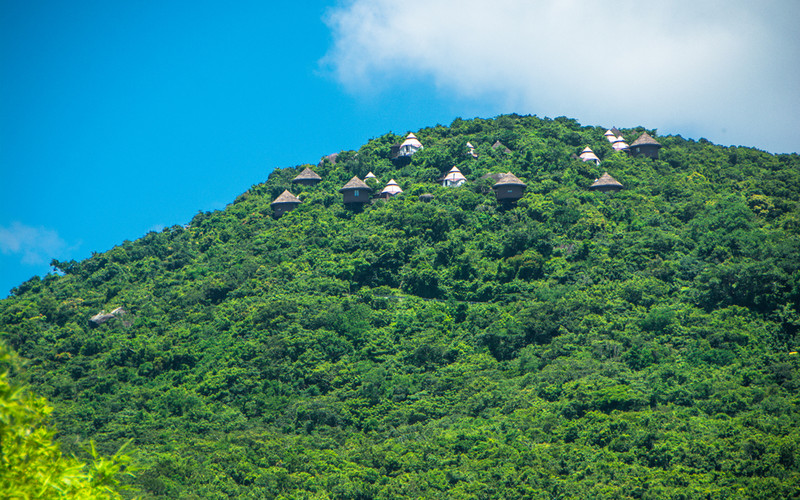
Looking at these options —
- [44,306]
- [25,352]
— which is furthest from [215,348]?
[44,306]

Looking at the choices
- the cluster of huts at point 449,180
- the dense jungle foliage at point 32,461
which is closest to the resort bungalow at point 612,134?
the cluster of huts at point 449,180

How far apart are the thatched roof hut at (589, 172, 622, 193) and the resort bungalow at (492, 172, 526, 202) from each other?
5257mm

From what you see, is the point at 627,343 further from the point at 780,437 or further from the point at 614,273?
the point at 780,437

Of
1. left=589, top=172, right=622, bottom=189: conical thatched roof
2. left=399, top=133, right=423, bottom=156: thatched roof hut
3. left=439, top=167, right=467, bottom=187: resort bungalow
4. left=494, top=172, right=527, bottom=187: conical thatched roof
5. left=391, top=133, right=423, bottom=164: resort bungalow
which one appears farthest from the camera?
left=399, top=133, right=423, bottom=156: thatched roof hut

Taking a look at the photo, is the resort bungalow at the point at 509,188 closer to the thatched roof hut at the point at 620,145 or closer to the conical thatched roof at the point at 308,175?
the thatched roof hut at the point at 620,145

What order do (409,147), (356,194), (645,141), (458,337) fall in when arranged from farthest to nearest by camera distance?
(409,147) → (645,141) → (356,194) → (458,337)

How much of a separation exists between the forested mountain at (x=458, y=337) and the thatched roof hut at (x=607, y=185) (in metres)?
0.68

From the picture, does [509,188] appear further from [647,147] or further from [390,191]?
[647,147]

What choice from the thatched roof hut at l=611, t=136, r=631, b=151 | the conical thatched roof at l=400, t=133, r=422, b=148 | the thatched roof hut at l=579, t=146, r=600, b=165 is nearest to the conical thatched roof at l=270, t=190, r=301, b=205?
the conical thatched roof at l=400, t=133, r=422, b=148

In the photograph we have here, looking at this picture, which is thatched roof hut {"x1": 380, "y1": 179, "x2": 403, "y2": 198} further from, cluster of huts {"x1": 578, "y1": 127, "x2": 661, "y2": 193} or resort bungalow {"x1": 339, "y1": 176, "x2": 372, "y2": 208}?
cluster of huts {"x1": 578, "y1": 127, "x2": 661, "y2": 193}

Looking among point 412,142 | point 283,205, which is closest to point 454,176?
point 412,142

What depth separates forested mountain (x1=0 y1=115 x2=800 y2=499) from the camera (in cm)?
3147

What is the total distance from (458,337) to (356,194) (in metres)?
19.0

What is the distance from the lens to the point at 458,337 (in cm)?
4275
